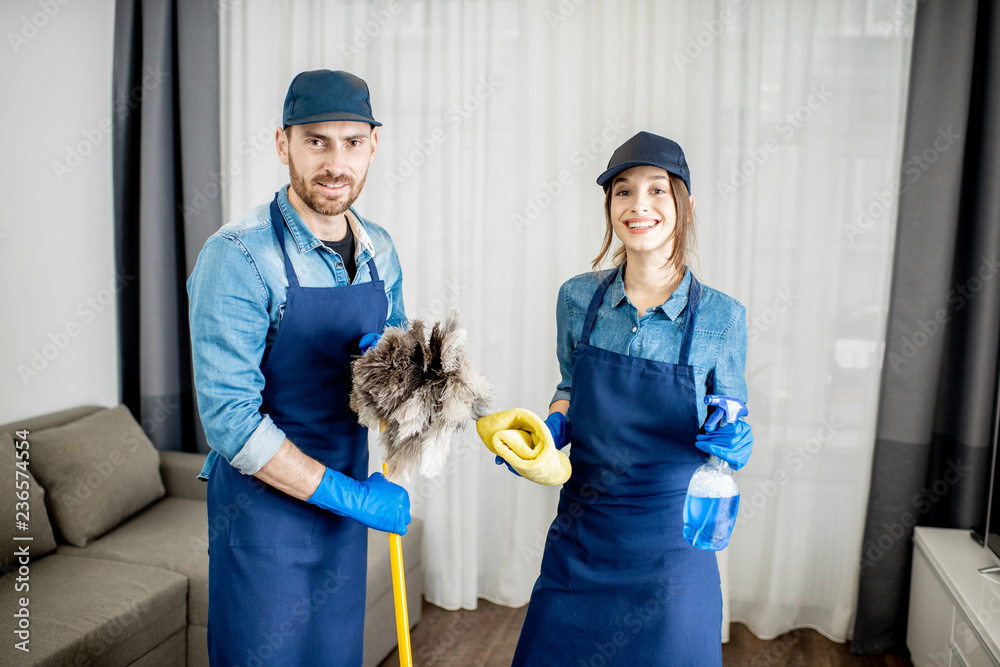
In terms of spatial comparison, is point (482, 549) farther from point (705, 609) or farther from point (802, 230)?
point (802, 230)

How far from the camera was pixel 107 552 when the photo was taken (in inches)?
94.3

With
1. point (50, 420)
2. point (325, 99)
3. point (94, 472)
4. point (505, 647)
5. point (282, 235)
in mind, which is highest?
point (325, 99)

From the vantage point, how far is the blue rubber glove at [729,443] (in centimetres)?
150

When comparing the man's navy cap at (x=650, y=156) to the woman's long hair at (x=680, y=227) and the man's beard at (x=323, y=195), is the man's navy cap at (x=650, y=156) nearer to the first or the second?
the woman's long hair at (x=680, y=227)

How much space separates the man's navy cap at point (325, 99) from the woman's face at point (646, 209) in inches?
24.7

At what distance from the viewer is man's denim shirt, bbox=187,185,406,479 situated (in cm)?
142

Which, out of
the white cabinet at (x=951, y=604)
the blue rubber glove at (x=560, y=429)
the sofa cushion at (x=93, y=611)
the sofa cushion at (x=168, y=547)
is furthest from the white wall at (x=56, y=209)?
the white cabinet at (x=951, y=604)

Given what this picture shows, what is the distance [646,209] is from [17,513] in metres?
2.13

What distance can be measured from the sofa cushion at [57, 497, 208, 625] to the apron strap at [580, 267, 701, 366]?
152 cm

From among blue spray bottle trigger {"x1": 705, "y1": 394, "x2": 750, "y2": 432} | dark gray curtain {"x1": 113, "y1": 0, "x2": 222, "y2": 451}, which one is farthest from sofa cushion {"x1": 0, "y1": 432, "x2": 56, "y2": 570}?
blue spray bottle trigger {"x1": 705, "y1": 394, "x2": 750, "y2": 432}

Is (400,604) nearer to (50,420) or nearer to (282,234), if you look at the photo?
(282,234)

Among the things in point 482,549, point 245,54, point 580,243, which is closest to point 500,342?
point 580,243

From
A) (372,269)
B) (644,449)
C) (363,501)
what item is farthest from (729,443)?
(372,269)

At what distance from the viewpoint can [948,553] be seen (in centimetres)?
241
